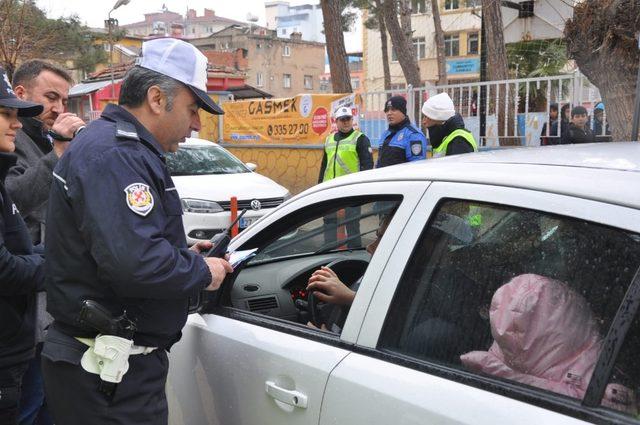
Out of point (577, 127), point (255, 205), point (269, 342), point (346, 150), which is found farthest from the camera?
point (255, 205)

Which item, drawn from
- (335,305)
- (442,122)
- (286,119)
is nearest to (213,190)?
(442,122)

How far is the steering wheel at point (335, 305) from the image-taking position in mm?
2318

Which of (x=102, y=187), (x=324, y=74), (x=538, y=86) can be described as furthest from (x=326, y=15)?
(x=324, y=74)

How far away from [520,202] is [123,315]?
120 centimetres

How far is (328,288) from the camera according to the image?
2498 millimetres

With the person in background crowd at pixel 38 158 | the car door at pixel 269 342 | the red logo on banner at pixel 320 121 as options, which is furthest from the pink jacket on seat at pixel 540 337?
the red logo on banner at pixel 320 121

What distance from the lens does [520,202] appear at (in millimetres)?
1595

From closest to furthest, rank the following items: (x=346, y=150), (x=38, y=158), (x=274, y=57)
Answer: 1. (x=38, y=158)
2. (x=346, y=150)
3. (x=274, y=57)

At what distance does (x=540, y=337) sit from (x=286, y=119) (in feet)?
39.6

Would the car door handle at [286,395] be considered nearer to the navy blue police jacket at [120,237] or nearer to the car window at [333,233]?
the navy blue police jacket at [120,237]

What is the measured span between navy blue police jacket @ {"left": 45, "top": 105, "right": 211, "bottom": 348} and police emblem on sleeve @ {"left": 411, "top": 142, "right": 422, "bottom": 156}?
4.65 metres

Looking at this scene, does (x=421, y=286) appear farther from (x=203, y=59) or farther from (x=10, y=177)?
(x=10, y=177)

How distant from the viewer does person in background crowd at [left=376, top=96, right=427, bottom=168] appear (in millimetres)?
6480

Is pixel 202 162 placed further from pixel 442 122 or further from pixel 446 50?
pixel 446 50
